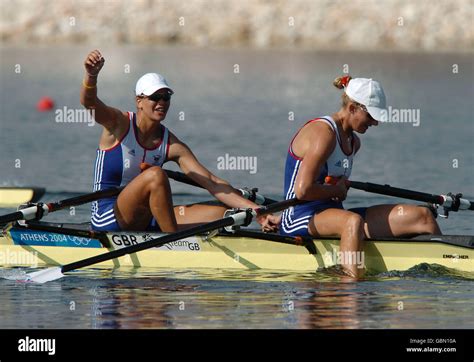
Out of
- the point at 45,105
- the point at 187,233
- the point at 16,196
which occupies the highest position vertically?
the point at 45,105

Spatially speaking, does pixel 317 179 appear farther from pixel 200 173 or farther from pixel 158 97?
pixel 158 97

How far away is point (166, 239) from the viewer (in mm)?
11789

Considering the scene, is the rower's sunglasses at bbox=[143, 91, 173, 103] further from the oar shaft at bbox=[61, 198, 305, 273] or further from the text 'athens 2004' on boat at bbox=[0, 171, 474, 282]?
the oar shaft at bbox=[61, 198, 305, 273]

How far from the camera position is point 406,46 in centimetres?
4506

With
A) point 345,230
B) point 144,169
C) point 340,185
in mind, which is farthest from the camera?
point 144,169

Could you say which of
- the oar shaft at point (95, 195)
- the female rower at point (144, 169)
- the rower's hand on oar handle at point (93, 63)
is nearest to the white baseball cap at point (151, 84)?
the female rower at point (144, 169)

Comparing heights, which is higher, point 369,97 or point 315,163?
point 369,97

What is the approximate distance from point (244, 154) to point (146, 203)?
442 inches

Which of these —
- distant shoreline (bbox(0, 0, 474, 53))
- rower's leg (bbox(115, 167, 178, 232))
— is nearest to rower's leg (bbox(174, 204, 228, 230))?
rower's leg (bbox(115, 167, 178, 232))

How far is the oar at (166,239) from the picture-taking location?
11.8 m

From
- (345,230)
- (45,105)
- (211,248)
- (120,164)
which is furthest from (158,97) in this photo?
(45,105)

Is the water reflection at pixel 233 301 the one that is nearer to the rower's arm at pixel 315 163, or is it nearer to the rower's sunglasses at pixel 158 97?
the rower's arm at pixel 315 163

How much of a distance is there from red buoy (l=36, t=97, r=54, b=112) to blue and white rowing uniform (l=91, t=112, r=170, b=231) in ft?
58.6

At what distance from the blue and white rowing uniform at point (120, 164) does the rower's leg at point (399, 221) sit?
2.02 metres
